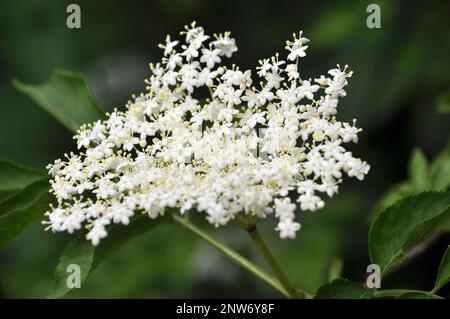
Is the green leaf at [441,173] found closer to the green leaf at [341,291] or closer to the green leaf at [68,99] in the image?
the green leaf at [341,291]

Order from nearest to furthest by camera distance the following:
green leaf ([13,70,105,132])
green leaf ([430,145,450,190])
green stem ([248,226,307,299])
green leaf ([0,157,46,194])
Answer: green stem ([248,226,307,299])
green leaf ([0,157,46,194])
green leaf ([13,70,105,132])
green leaf ([430,145,450,190])

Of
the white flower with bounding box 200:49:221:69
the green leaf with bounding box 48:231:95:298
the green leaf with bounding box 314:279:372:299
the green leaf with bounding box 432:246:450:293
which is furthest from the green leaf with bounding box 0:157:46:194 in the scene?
the green leaf with bounding box 432:246:450:293

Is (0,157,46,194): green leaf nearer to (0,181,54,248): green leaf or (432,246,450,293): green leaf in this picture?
(0,181,54,248): green leaf

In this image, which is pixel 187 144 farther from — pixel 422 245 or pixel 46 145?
pixel 46 145

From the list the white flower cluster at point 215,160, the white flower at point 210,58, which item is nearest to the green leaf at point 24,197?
the white flower cluster at point 215,160

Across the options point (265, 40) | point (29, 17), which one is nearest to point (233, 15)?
point (265, 40)

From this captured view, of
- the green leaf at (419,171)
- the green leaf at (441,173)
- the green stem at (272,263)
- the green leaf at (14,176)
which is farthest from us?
the green leaf at (419,171)
